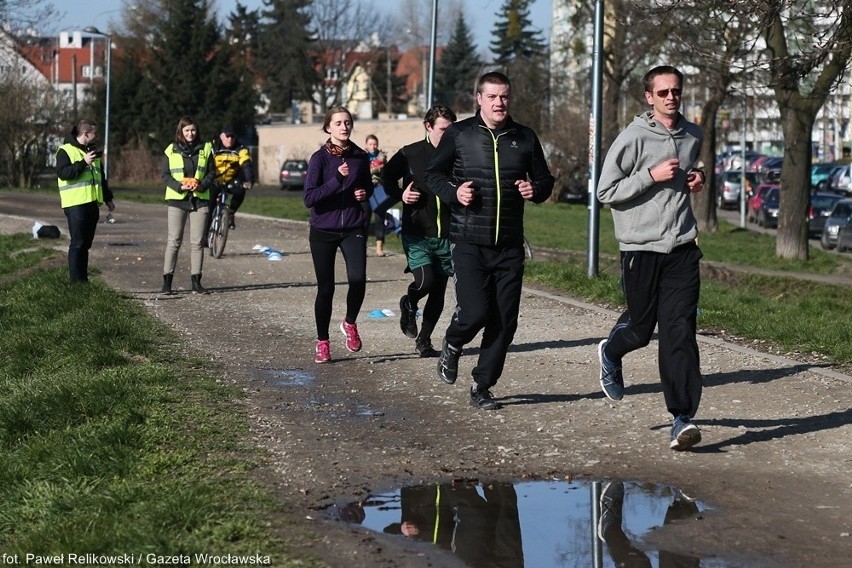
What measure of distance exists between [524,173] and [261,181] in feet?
234

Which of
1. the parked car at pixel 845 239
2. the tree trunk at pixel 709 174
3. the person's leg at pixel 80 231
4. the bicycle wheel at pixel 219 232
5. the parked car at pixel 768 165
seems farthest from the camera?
the parked car at pixel 768 165

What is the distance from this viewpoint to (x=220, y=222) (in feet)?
65.1

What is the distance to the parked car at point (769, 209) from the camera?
49688mm

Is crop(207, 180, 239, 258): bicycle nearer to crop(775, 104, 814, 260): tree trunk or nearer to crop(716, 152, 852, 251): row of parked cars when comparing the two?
crop(775, 104, 814, 260): tree trunk

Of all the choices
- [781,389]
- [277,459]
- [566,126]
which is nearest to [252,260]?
[781,389]

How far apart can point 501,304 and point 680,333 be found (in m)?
1.30

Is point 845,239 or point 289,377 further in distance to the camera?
point 845,239

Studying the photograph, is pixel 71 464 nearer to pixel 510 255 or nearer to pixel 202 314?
pixel 510 255

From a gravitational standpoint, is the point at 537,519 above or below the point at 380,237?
below

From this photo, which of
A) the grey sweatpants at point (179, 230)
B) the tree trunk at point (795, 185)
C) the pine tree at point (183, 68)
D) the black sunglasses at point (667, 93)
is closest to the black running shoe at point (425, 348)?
the black sunglasses at point (667, 93)

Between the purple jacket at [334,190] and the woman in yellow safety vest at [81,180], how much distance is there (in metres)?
4.50

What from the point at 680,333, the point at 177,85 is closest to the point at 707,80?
the point at 680,333

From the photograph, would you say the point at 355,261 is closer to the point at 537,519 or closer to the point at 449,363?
Answer: the point at 449,363

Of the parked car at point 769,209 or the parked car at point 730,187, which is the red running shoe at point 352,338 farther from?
the parked car at point 730,187
